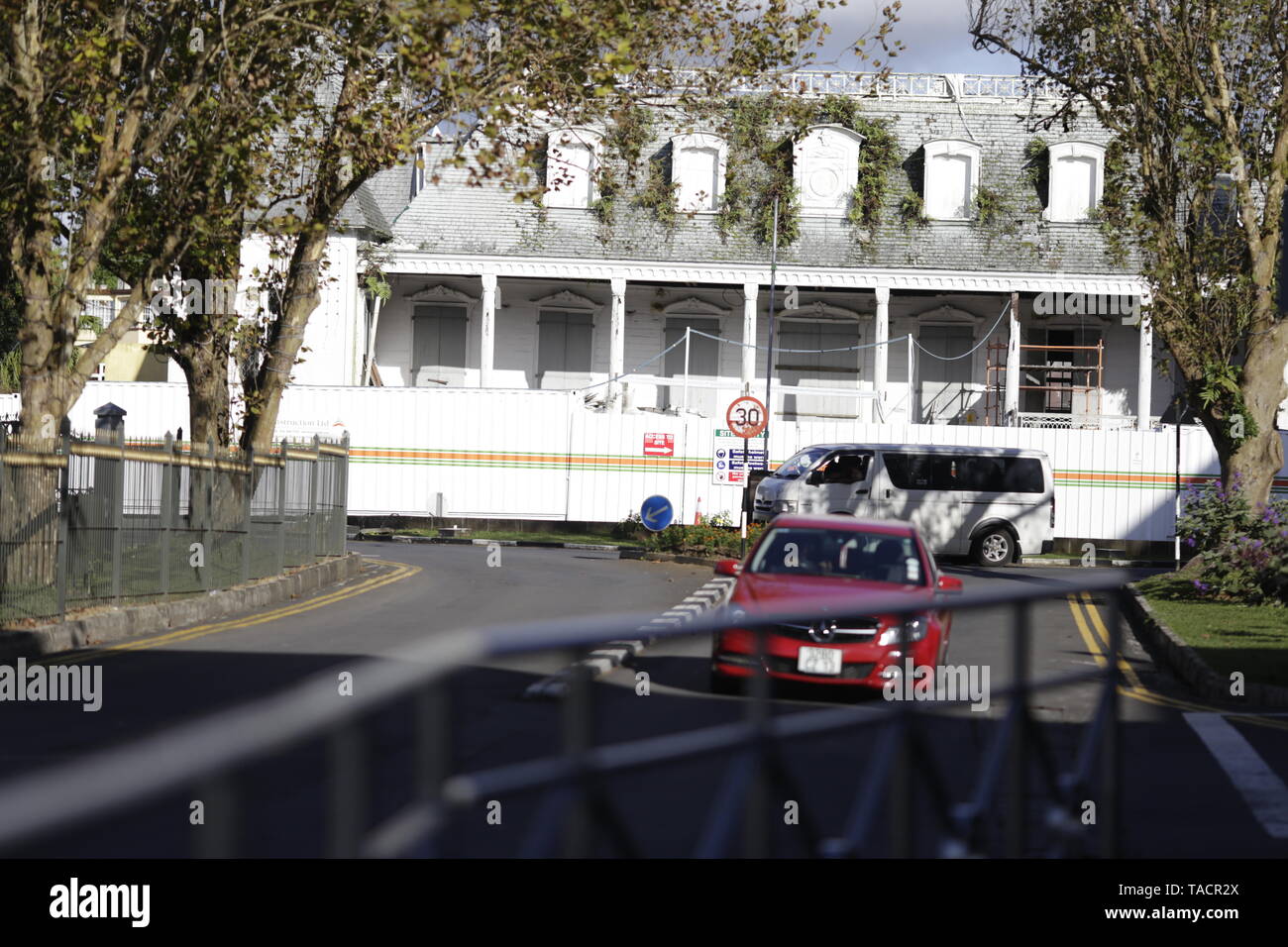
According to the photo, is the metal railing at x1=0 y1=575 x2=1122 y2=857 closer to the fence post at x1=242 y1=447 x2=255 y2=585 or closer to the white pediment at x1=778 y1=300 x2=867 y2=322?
the fence post at x1=242 y1=447 x2=255 y2=585

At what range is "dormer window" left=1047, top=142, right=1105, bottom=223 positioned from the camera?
40.1 metres

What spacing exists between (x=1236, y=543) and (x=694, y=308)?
22197mm

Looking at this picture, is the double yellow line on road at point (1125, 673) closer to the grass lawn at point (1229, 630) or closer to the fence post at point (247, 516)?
the grass lawn at point (1229, 630)

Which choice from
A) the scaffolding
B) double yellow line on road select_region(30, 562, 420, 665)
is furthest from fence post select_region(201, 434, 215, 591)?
the scaffolding

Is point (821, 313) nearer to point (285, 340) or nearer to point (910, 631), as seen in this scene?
point (285, 340)

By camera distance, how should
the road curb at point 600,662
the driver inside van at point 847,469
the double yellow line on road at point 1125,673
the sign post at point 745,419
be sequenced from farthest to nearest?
the driver inside van at point 847,469 → the sign post at point 745,419 → the double yellow line on road at point 1125,673 → the road curb at point 600,662

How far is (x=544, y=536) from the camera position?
35219 millimetres

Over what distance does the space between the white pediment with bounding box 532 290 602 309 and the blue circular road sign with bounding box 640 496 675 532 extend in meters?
12.7

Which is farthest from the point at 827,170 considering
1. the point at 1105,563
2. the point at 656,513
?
the point at 656,513

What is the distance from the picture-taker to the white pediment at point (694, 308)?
41500 mm

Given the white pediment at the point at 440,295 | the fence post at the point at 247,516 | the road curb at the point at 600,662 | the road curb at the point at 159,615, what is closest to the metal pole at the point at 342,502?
the road curb at the point at 159,615

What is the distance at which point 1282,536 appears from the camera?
63.5 ft

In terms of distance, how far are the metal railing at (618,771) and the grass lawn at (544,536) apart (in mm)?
28095
